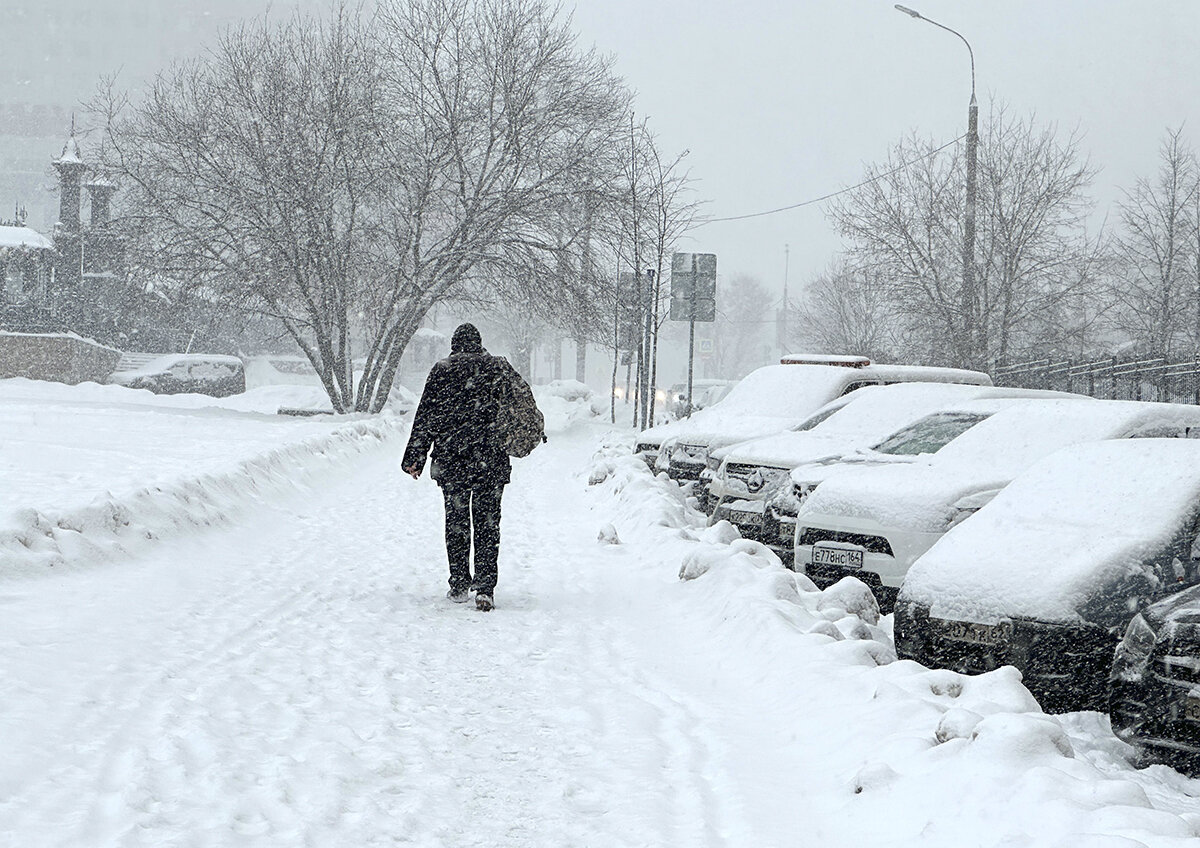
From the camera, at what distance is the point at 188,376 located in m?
46.9

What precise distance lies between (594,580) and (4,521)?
4083 mm

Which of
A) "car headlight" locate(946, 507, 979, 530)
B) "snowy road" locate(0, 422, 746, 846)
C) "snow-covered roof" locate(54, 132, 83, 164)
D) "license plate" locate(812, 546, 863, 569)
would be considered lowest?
"snowy road" locate(0, 422, 746, 846)

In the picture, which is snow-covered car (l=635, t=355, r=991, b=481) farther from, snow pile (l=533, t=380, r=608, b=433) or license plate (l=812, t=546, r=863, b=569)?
snow pile (l=533, t=380, r=608, b=433)

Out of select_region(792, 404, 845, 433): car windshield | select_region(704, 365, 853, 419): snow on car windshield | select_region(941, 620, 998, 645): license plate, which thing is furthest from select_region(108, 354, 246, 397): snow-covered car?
select_region(941, 620, 998, 645): license plate

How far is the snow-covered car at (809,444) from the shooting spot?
10648mm

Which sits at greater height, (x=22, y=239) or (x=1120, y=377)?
(x=22, y=239)

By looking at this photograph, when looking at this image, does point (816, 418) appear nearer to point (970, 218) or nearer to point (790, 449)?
point (790, 449)

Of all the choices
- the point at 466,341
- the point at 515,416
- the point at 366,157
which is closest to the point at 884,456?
the point at 515,416

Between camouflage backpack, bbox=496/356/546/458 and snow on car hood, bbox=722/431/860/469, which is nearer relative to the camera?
camouflage backpack, bbox=496/356/546/458

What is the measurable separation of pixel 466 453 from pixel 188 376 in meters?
42.3

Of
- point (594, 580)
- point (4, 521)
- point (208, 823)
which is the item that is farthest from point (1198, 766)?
point (4, 521)

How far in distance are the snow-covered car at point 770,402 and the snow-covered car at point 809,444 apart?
78cm

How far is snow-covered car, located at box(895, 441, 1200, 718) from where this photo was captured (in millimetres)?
5484

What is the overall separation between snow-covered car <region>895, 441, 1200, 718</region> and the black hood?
325 cm
